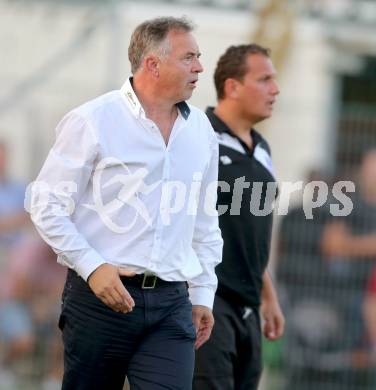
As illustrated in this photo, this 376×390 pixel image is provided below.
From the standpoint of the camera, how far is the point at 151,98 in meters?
6.04

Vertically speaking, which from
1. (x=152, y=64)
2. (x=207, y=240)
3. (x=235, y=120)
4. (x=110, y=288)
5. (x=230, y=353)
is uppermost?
(x=152, y=64)

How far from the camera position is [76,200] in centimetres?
585

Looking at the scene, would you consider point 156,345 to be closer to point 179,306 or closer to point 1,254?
point 179,306

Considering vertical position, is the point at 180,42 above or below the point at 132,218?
above

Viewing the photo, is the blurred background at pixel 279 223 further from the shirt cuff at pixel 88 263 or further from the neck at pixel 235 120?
the shirt cuff at pixel 88 263

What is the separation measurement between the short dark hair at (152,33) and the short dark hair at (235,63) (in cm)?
133

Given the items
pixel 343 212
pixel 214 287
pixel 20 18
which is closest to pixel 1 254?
pixel 20 18

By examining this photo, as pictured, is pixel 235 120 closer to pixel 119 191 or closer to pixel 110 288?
pixel 119 191

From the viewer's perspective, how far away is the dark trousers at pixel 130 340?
5879mm

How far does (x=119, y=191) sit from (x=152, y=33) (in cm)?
74

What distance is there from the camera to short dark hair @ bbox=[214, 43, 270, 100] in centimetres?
741

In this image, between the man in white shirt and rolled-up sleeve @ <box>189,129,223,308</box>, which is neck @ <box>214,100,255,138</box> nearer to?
rolled-up sleeve @ <box>189,129,223,308</box>

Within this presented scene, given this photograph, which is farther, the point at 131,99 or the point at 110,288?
the point at 131,99

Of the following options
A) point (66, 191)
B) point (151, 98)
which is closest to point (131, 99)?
point (151, 98)
